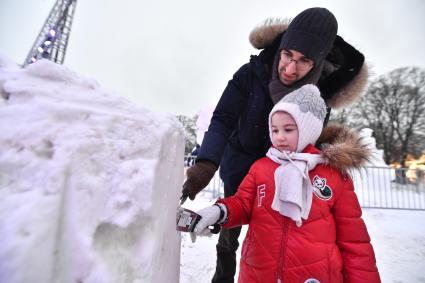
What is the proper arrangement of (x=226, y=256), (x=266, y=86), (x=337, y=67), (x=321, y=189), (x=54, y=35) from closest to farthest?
(x=321, y=189)
(x=266, y=86)
(x=337, y=67)
(x=226, y=256)
(x=54, y=35)

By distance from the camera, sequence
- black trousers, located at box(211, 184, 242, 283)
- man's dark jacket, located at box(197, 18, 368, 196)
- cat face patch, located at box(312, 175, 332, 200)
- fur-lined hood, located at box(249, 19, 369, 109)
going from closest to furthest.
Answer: cat face patch, located at box(312, 175, 332, 200)
man's dark jacket, located at box(197, 18, 368, 196)
fur-lined hood, located at box(249, 19, 369, 109)
black trousers, located at box(211, 184, 242, 283)

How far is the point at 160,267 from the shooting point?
3.29 feet

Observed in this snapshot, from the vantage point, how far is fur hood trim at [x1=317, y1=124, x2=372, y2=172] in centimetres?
150

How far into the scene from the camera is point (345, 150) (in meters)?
1.52

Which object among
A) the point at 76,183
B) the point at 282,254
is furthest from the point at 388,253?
the point at 76,183

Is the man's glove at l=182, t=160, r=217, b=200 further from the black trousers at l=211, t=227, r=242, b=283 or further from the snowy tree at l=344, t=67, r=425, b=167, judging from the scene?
the snowy tree at l=344, t=67, r=425, b=167

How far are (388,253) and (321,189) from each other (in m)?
3.42

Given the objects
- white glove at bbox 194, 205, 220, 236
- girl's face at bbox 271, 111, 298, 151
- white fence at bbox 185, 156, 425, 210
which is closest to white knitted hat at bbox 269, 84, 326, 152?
girl's face at bbox 271, 111, 298, 151

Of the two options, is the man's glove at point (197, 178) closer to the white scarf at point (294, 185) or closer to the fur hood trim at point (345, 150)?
the white scarf at point (294, 185)

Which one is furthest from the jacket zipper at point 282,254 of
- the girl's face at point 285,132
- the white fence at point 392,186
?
the white fence at point 392,186

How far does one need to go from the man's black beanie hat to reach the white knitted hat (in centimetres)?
25

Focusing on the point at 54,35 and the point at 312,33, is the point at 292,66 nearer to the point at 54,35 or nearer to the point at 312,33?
the point at 312,33

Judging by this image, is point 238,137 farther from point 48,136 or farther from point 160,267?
point 48,136

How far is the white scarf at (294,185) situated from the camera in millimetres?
1349
